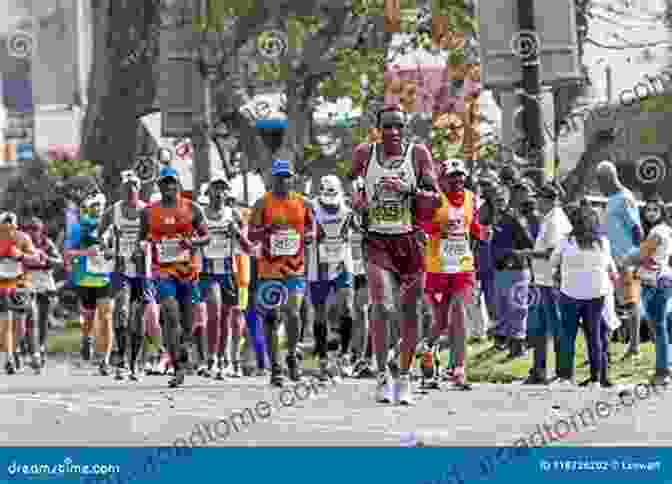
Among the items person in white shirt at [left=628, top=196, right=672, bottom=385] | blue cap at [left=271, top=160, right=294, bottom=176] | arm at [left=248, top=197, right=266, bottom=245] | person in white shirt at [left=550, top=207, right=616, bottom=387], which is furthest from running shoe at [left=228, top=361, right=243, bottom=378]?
person in white shirt at [left=628, top=196, right=672, bottom=385]

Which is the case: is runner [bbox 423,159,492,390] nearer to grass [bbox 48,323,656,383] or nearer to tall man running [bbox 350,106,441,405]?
grass [bbox 48,323,656,383]

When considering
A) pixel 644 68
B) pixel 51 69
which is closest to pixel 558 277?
pixel 644 68

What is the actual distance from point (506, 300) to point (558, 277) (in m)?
2.20

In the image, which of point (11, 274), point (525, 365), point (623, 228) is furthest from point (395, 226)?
point (11, 274)

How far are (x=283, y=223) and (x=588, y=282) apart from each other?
8.16ft

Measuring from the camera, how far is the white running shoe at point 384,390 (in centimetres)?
1559

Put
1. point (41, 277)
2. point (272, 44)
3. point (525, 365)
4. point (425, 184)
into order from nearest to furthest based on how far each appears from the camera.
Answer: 1. point (425, 184)
2. point (525, 365)
3. point (41, 277)
4. point (272, 44)

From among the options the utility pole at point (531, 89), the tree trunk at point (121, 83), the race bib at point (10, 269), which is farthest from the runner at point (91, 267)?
the tree trunk at point (121, 83)

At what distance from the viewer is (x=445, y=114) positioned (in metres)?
28.5

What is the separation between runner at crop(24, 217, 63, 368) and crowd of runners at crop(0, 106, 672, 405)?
128 centimetres

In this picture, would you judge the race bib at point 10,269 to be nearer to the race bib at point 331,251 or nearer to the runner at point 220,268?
the runner at point 220,268

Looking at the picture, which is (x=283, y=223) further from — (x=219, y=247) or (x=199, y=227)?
(x=219, y=247)

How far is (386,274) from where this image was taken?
1541 cm

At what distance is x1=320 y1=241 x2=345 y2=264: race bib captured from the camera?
19.9 meters
